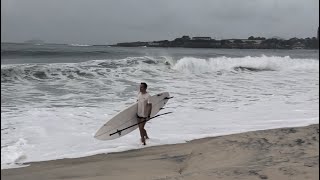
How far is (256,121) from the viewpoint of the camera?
822 cm

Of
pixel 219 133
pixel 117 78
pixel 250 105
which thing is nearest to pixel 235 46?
pixel 117 78

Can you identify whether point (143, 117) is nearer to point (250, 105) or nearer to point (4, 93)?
point (250, 105)

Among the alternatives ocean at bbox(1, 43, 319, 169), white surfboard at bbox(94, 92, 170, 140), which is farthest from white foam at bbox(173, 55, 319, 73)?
white surfboard at bbox(94, 92, 170, 140)

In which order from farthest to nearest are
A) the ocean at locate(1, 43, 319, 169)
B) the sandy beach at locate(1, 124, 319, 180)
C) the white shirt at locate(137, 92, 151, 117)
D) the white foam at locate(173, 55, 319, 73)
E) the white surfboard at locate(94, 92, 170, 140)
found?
the white foam at locate(173, 55, 319, 73) → the white shirt at locate(137, 92, 151, 117) → the white surfboard at locate(94, 92, 170, 140) → the ocean at locate(1, 43, 319, 169) → the sandy beach at locate(1, 124, 319, 180)

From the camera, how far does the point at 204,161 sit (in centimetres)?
503

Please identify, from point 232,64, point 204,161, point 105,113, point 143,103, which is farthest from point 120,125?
point 232,64

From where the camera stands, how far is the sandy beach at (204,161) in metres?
3.52

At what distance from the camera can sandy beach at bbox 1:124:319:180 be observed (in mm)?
3516

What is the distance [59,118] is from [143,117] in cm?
177

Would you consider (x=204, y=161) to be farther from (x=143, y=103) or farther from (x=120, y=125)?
(x=143, y=103)

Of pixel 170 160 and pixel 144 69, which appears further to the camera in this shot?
pixel 144 69

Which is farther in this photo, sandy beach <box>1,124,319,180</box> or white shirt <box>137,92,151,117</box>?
white shirt <box>137,92,151,117</box>

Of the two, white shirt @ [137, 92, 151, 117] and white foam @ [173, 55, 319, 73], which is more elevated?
white shirt @ [137, 92, 151, 117]

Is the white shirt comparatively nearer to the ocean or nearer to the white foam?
the ocean
